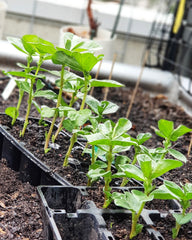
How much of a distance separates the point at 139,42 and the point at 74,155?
2.72 meters

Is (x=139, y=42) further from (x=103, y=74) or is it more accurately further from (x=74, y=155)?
(x=74, y=155)

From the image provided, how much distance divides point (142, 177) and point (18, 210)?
1.23 ft

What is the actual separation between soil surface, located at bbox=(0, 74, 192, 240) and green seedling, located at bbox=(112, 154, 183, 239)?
0.44 feet

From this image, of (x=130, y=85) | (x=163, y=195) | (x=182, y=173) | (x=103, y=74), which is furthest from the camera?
(x=130, y=85)

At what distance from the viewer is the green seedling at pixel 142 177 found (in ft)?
2.57

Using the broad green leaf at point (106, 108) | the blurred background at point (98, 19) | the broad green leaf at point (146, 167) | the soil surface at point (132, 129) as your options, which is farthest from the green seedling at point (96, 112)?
the blurred background at point (98, 19)

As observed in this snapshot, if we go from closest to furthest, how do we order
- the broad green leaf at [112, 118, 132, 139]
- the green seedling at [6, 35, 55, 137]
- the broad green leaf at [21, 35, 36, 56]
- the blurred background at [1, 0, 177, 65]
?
the broad green leaf at [112, 118, 132, 139] → the green seedling at [6, 35, 55, 137] → the broad green leaf at [21, 35, 36, 56] → the blurred background at [1, 0, 177, 65]

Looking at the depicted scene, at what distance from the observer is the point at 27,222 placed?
3.19ft

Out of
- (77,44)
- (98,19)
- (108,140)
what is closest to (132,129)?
(77,44)

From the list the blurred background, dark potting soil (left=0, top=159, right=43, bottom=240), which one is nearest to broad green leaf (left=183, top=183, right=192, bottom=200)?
dark potting soil (left=0, top=159, right=43, bottom=240)

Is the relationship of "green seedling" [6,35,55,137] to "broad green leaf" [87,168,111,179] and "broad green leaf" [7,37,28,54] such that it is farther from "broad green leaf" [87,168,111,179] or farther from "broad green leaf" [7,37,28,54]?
"broad green leaf" [87,168,111,179]

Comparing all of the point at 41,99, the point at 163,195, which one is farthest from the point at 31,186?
the point at 41,99

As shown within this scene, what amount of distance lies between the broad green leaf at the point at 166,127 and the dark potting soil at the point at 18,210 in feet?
1.24

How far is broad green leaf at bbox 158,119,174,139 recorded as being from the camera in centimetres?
93
